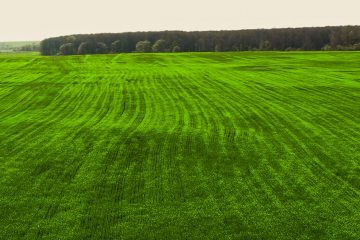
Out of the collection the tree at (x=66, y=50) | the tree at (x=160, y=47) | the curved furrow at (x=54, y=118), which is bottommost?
the tree at (x=66, y=50)

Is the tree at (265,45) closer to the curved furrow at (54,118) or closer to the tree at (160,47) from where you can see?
the tree at (160,47)

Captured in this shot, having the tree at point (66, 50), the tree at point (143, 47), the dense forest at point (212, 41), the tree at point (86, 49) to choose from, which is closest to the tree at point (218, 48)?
the dense forest at point (212, 41)

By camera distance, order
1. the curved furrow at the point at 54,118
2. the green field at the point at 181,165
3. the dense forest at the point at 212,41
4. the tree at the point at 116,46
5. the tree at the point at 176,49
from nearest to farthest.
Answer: the green field at the point at 181,165, the curved furrow at the point at 54,118, the tree at the point at 176,49, the dense forest at the point at 212,41, the tree at the point at 116,46

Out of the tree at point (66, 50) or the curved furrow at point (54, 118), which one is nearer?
the curved furrow at point (54, 118)

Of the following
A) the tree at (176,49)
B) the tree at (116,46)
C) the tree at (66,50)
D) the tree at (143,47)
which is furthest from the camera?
the tree at (116,46)

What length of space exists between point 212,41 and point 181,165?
14512cm

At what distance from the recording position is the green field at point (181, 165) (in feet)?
36.3

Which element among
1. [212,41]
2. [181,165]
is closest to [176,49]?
[212,41]

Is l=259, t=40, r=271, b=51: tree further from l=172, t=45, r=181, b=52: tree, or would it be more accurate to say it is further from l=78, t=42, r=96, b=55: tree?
l=78, t=42, r=96, b=55: tree

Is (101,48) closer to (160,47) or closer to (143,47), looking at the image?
(143,47)

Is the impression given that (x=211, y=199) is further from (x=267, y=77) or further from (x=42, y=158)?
(x=267, y=77)

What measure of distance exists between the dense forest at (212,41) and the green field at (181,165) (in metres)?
107

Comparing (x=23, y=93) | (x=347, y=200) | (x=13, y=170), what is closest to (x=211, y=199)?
(x=347, y=200)

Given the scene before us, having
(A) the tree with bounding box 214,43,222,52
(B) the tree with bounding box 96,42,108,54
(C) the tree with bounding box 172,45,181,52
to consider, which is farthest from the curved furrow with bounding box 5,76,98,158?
(A) the tree with bounding box 214,43,222,52
